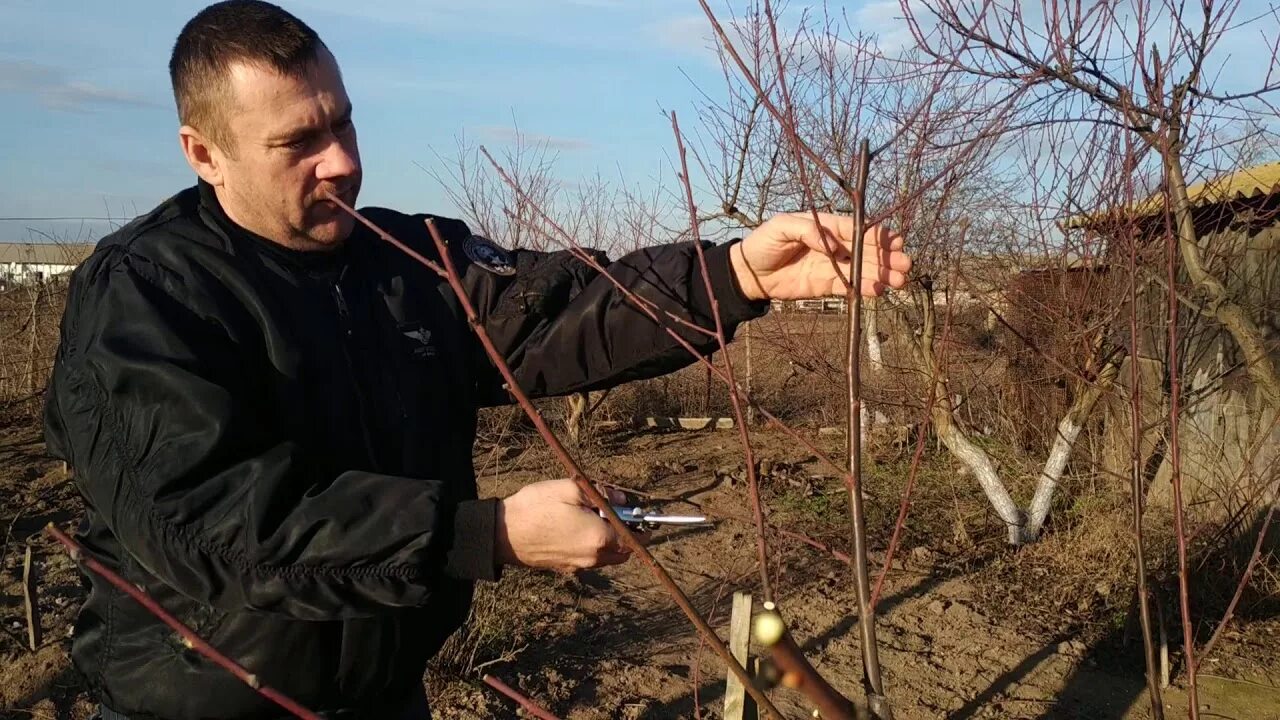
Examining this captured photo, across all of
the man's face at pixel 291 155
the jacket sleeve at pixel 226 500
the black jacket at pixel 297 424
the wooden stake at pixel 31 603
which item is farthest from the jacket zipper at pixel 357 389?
the wooden stake at pixel 31 603

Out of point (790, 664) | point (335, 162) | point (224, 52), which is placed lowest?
point (790, 664)

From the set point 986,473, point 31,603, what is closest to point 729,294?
point 31,603

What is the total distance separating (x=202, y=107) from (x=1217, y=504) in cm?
558

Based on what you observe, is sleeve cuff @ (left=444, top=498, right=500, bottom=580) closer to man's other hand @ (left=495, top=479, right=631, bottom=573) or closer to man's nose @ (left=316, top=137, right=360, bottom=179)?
man's other hand @ (left=495, top=479, right=631, bottom=573)

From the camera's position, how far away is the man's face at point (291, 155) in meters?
1.46

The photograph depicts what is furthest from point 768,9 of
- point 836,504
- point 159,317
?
point 836,504

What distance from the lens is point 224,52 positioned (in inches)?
57.0

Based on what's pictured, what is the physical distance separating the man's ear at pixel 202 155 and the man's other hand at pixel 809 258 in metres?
0.82

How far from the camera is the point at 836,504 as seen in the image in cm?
746

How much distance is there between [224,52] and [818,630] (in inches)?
180

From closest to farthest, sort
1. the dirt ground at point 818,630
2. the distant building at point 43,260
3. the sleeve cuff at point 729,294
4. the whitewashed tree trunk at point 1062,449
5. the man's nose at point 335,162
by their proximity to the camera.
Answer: the man's nose at point 335,162, the sleeve cuff at point 729,294, the dirt ground at point 818,630, the whitewashed tree trunk at point 1062,449, the distant building at point 43,260

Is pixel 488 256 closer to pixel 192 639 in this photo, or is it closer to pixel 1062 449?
pixel 192 639

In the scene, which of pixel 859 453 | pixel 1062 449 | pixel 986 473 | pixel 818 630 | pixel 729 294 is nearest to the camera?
pixel 859 453

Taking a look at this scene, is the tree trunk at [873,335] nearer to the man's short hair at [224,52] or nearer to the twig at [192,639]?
the man's short hair at [224,52]
